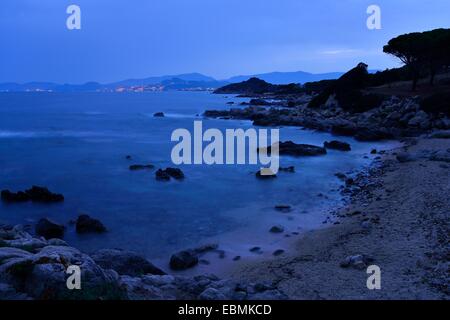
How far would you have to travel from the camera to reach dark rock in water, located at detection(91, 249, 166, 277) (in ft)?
34.4

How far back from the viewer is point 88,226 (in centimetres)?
1614

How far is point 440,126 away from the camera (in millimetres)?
37219

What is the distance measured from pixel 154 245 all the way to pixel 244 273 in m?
4.47

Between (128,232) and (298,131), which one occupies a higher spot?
(298,131)

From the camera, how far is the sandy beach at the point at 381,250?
→ 9539 mm

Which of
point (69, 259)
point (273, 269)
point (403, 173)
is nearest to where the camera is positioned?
point (69, 259)

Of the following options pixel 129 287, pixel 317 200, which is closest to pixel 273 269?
pixel 129 287

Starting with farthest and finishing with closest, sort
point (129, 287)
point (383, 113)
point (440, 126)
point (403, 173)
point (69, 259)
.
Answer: point (383, 113), point (440, 126), point (403, 173), point (129, 287), point (69, 259)

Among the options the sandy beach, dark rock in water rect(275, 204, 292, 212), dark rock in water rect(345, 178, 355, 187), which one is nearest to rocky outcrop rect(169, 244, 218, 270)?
the sandy beach

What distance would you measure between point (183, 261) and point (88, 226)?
5406 millimetres

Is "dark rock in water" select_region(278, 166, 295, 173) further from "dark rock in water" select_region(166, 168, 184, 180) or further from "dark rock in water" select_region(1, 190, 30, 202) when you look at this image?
"dark rock in water" select_region(1, 190, 30, 202)

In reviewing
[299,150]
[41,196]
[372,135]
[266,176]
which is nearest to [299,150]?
[299,150]

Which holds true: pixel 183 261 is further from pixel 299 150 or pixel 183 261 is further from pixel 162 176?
pixel 299 150
